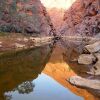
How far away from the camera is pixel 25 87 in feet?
84.3

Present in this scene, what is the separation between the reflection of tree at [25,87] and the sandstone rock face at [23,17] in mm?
55070

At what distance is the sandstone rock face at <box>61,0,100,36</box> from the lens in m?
111

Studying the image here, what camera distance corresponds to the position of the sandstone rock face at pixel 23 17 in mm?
84250

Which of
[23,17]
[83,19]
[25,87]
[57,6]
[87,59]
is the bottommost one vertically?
[25,87]

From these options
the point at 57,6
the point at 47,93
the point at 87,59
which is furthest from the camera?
the point at 57,6

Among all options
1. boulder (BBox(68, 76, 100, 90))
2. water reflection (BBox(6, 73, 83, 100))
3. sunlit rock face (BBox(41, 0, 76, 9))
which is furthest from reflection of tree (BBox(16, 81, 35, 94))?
sunlit rock face (BBox(41, 0, 76, 9))

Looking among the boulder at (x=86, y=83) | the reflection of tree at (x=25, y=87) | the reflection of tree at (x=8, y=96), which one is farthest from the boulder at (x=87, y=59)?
the reflection of tree at (x=8, y=96)

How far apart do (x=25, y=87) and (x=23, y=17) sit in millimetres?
64965

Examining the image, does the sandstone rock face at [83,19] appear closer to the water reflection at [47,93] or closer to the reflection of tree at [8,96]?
the water reflection at [47,93]

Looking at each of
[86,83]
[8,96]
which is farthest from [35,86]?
[8,96]

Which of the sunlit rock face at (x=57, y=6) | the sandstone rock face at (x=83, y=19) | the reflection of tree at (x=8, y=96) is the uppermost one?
the sunlit rock face at (x=57, y=6)

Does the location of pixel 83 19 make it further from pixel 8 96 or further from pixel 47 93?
pixel 8 96

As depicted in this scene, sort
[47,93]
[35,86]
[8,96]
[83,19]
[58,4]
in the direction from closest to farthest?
[8,96]
[47,93]
[35,86]
[83,19]
[58,4]

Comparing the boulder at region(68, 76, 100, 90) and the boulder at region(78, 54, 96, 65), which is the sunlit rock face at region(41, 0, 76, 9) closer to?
the boulder at region(78, 54, 96, 65)
